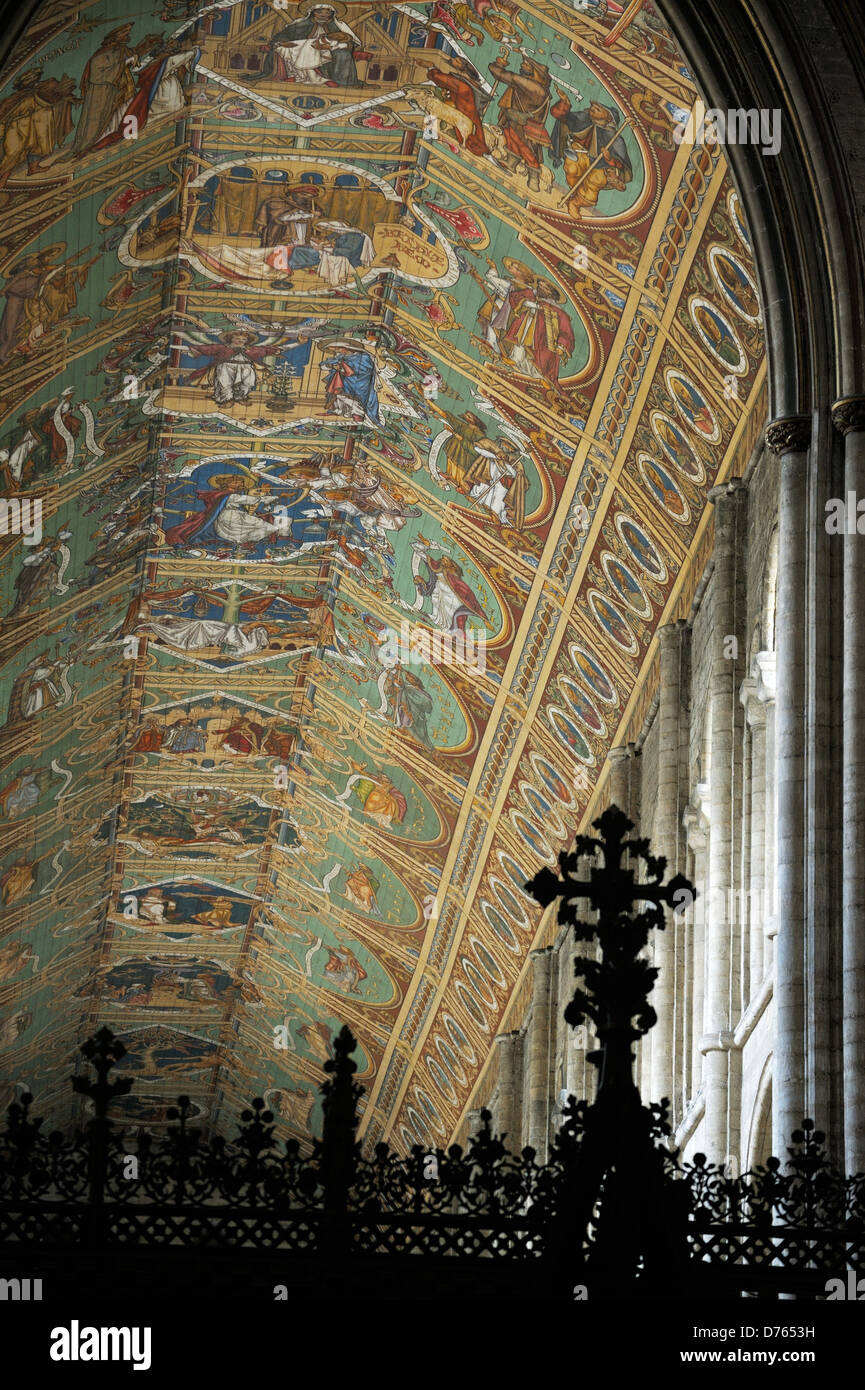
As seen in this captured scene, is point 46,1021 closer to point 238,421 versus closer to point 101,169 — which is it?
point 238,421

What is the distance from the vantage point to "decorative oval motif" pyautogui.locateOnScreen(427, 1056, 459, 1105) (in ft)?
96.4

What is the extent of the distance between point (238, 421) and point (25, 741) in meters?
4.64

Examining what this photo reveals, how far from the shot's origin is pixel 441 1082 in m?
29.7

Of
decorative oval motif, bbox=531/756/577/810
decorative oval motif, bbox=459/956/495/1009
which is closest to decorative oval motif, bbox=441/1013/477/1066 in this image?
decorative oval motif, bbox=459/956/495/1009

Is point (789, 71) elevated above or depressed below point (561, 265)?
below

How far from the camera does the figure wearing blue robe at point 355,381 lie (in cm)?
2020

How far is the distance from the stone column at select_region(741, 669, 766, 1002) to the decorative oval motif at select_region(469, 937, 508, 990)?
34.2 feet

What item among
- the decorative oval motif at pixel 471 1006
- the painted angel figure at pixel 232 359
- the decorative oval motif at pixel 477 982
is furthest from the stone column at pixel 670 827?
the decorative oval motif at pixel 471 1006

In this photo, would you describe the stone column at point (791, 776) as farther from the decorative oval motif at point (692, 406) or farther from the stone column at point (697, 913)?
Result: the stone column at point (697, 913)

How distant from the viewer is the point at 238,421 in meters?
21.0

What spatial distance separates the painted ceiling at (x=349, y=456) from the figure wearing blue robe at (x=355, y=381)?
0.03m

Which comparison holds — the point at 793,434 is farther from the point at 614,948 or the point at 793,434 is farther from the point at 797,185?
the point at 614,948

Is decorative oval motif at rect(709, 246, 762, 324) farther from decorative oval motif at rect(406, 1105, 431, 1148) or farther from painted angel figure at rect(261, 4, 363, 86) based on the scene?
decorative oval motif at rect(406, 1105, 431, 1148)
